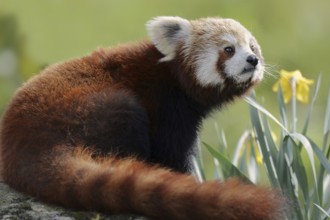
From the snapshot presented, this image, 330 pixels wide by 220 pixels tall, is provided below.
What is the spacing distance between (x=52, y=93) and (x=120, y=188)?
0.80 metres

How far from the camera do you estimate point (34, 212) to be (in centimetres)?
362

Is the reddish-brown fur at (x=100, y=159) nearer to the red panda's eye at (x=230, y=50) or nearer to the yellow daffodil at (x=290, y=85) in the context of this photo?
the red panda's eye at (x=230, y=50)

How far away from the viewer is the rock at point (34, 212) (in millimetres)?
3520

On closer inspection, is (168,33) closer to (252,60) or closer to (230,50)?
(230,50)

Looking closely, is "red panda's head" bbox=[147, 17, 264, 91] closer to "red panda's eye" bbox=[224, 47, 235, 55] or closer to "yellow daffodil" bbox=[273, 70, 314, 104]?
"red panda's eye" bbox=[224, 47, 235, 55]

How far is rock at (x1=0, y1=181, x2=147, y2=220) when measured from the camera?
11.5 ft

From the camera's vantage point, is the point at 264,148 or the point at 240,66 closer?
the point at 240,66

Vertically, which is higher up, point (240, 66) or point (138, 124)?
point (240, 66)

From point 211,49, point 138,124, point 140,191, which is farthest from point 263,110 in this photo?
point 140,191

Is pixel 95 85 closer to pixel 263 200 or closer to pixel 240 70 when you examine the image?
pixel 240 70

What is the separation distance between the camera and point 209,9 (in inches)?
411

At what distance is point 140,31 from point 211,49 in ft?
16.4

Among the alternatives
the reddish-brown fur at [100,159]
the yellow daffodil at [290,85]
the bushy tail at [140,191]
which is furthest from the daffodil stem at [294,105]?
the bushy tail at [140,191]

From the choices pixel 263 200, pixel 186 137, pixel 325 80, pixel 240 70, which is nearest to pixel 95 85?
pixel 186 137
